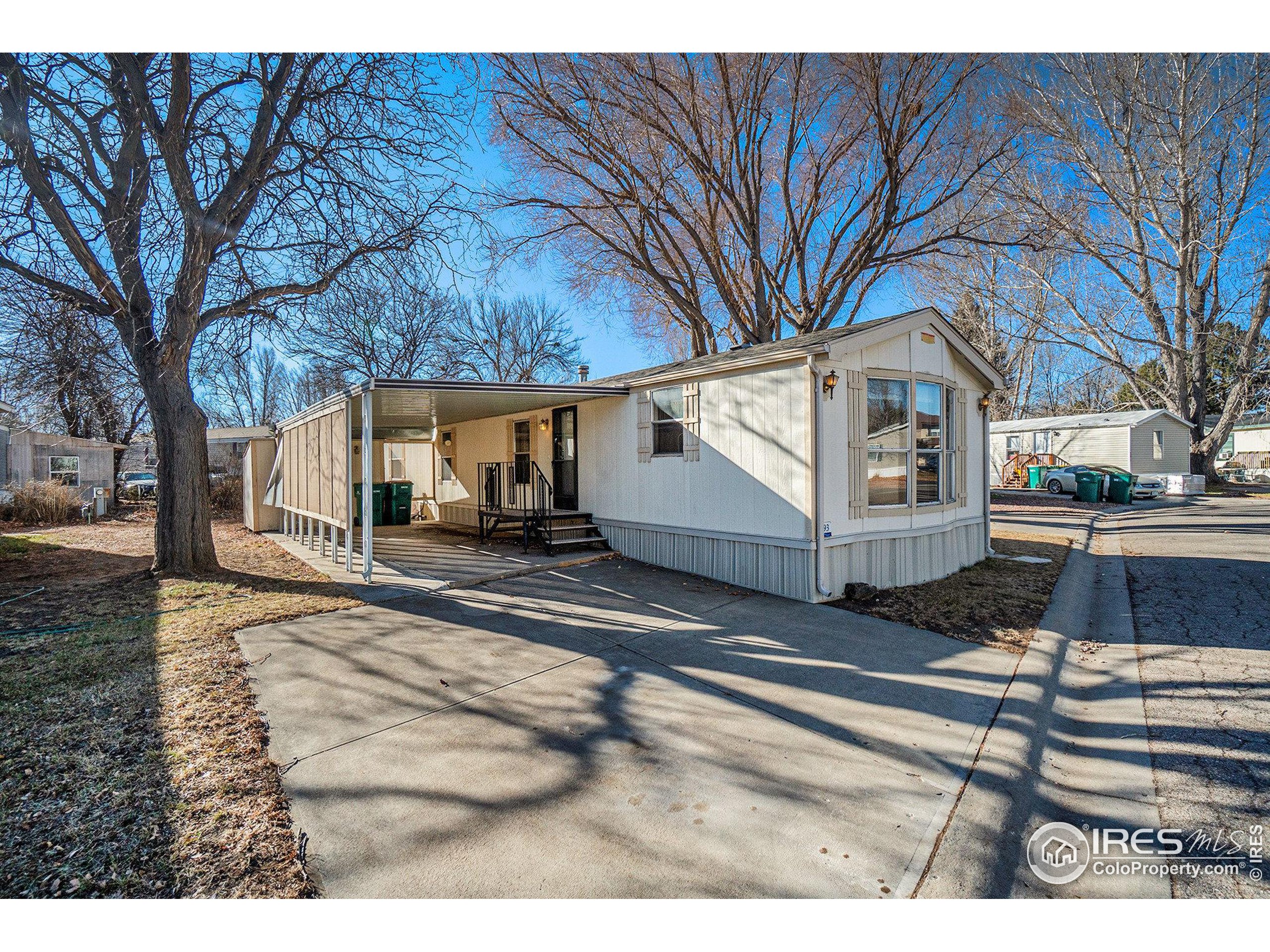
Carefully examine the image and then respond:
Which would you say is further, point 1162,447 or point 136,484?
point 1162,447

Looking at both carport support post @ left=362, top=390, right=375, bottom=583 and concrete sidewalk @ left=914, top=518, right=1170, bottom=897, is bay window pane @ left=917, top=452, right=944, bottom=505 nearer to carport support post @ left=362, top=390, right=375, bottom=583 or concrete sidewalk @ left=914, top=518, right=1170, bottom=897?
concrete sidewalk @ left=914, top=518, right=1170, bottom=897

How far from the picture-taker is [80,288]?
22.7 ft

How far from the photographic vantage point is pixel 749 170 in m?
13.7

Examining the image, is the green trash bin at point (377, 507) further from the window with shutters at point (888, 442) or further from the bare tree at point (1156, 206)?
the bare tree at point (1156, 206)

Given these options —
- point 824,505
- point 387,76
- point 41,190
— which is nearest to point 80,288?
point 41,190

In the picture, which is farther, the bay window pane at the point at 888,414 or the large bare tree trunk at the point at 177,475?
the large bare tree trunk at the point at 177,475

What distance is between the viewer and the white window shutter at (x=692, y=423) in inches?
303

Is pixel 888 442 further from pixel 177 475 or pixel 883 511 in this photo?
pixel 177 475

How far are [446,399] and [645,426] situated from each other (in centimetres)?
305

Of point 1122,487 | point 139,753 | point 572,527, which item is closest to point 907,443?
point 572,527

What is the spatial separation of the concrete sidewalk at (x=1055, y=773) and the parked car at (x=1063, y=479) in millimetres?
18260

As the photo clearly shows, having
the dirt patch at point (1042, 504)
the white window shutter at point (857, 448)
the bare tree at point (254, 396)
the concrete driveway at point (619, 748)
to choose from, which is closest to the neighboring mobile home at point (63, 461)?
the bare tree at point (254, 396)

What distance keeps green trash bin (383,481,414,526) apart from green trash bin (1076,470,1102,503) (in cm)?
2102

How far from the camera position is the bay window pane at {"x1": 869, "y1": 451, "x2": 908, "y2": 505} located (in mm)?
6824
